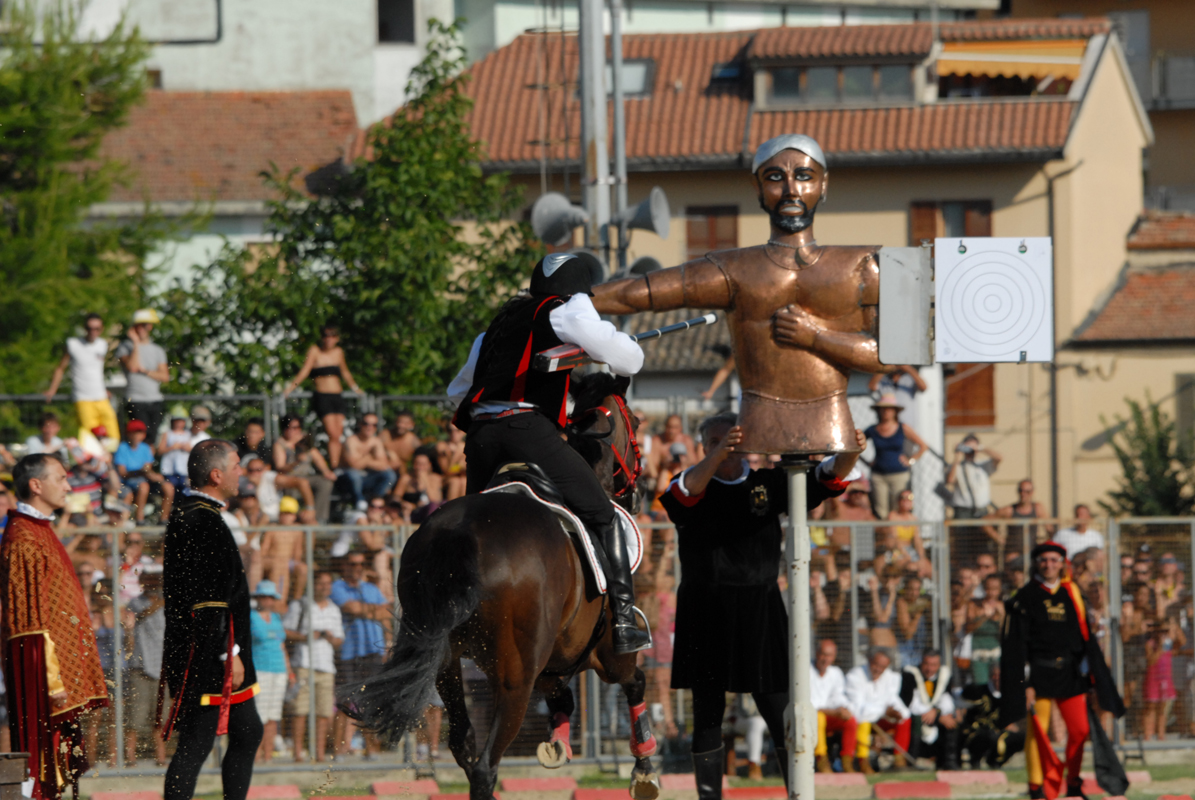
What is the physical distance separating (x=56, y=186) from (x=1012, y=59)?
17169 mm

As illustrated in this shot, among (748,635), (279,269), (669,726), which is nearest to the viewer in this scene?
(748,635)

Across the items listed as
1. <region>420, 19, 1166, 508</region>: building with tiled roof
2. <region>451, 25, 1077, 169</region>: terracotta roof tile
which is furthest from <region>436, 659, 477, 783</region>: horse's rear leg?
<region>451, 25, 1077, 169</region>: terracotta roof tile

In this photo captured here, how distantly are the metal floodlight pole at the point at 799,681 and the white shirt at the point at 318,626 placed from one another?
5259mm

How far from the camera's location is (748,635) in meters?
7.91

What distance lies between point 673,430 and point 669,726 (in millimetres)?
4130

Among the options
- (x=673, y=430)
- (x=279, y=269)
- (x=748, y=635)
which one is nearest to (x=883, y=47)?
(x=279, y=269)

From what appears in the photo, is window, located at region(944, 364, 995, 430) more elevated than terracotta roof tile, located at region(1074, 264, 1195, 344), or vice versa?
terracotta roof tile, located at region(1074, 264, 1195, 344)

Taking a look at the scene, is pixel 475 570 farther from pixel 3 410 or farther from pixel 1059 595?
pixel 3 410

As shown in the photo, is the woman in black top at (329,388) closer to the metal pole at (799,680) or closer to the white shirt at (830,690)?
the white shirt at (830,690)

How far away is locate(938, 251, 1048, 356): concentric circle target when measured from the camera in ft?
20.2

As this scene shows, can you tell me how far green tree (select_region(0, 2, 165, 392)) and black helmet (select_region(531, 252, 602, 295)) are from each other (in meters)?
19.5

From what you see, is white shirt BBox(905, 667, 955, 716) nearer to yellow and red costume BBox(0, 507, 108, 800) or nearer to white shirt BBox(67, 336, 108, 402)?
yellow and red costume BBox(0, 507, 108, 800)

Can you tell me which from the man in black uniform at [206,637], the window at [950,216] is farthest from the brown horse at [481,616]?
the window at [950,216]

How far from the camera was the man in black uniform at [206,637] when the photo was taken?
6969 millimetres
